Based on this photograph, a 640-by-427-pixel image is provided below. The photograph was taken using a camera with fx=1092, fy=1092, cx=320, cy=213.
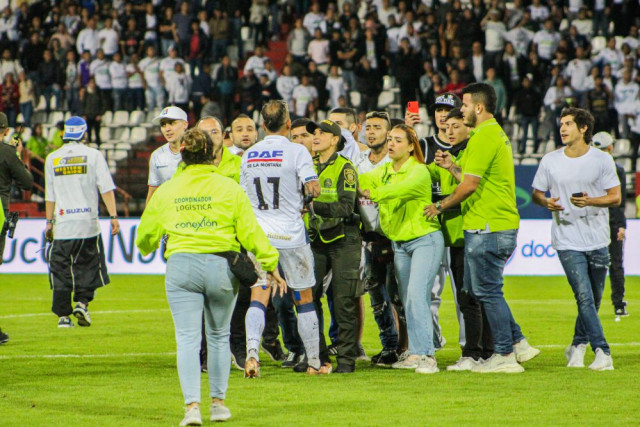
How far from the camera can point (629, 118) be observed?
25.4 metres

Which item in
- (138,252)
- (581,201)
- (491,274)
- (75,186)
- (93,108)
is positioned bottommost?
(138,252)

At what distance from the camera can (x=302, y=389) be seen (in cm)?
879

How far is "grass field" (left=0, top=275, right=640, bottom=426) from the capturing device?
754cm

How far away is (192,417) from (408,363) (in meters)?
3.29

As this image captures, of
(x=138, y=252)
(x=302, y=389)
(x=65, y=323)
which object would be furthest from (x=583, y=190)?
(x=138, y=252)

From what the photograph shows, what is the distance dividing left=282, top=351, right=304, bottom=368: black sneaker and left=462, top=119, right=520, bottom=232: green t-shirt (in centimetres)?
213

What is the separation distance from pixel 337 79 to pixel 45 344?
16062 mm

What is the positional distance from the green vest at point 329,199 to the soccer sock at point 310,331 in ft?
2.20

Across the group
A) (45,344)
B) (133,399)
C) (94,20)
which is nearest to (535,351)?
(133,399)

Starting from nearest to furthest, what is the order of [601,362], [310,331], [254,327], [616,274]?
[254,327]
[310,331]
[601,362]
[616,274]

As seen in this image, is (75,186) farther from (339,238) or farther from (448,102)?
(448,102)

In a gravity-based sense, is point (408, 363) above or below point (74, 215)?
below

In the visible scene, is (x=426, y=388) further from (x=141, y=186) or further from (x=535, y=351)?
(x=141, y=186)

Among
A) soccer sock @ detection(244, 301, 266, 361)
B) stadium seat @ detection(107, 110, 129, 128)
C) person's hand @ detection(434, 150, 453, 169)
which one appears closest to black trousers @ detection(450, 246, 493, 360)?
person's hand @ detection(434, 150, 453, 169)
